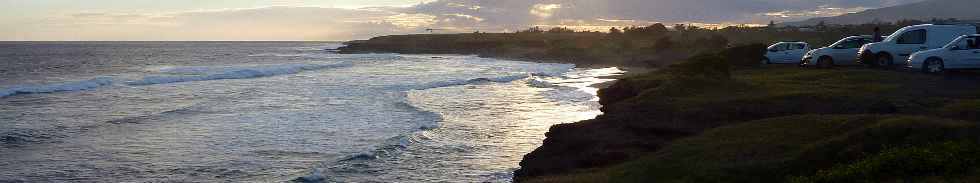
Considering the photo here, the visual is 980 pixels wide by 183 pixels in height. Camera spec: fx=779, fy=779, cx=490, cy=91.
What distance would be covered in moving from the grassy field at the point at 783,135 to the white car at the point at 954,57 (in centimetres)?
117

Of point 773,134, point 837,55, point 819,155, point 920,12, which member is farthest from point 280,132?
point 920,12

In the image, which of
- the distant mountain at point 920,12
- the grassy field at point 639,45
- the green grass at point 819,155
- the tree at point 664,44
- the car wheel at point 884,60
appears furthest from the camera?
the distant mountain at point 920,12

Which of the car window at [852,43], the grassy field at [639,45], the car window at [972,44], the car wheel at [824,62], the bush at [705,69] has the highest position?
the car window at [972,44]

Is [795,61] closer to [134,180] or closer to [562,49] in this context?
[134,180]

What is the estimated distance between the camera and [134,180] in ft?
47.4

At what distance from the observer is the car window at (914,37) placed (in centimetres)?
2827

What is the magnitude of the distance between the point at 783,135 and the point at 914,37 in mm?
18662

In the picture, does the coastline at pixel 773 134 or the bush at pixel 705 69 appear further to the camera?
the bush at pixel 705 69

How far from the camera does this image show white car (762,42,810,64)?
3838 centimetres

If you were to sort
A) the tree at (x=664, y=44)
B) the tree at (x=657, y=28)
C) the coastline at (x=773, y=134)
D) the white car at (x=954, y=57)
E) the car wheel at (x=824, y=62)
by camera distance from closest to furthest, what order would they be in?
1. the coastline at (x=773, y=134)
2. the white car at (x=954, y=57)
3. the car wheel at (x=824, y=62)
4. the tree at (x=664, y=44)
5. the tree at (x=657, y=28)

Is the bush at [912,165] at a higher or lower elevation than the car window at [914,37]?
lower

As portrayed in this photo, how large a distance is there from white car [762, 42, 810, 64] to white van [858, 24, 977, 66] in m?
8.66

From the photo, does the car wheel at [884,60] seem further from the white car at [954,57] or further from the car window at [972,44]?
the car window at [972,44]

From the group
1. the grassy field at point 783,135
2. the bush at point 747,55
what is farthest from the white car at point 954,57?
the bush at point 747,55
